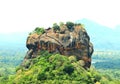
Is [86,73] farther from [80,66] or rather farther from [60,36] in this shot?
[60,36]

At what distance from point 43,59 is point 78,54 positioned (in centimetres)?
521

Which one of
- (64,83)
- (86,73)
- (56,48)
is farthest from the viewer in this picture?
(56,48)

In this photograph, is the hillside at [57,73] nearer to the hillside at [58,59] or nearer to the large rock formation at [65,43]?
the hillside at [58,59]

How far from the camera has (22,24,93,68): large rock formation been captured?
199 ft

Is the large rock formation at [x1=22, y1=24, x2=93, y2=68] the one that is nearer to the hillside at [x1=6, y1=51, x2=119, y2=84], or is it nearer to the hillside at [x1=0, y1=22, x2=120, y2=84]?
the hillside at [x1=0, y1=22, x2=120, y2=84]

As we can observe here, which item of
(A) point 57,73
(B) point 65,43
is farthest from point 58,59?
(B) point 65,43

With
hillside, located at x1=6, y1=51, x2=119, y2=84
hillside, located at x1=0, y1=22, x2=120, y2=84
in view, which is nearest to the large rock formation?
hillside, located at x1=0, y1=22, x2=120, y2=84

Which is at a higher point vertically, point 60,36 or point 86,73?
point 60,36

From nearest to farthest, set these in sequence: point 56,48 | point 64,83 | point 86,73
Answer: point 64,83
point 86,73
point 56,48

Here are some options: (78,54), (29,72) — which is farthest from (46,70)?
(78,54)

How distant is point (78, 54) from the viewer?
61.0 meters

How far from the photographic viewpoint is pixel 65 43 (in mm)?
61156

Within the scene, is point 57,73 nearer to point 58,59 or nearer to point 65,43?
point 58,59

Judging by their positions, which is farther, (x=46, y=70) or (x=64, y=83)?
(x=46, y=70)
